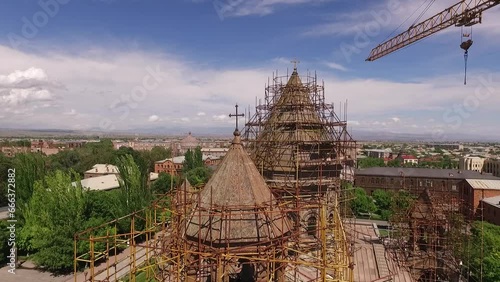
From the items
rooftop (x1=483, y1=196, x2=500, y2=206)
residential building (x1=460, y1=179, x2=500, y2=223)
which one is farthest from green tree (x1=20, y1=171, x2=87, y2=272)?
residential building (x1=460, y1=179, x2=500, y2=223)

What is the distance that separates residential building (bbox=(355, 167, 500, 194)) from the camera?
5981 centimetres

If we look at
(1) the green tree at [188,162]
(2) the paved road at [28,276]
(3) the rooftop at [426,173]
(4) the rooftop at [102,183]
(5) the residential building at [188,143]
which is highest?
(5) the residential building at [188,143]

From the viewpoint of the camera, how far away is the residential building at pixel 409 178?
5981 cm

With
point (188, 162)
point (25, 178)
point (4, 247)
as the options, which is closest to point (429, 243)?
point (4, 247)

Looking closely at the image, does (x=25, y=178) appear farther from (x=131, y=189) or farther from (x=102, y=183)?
(x=102, y=183)

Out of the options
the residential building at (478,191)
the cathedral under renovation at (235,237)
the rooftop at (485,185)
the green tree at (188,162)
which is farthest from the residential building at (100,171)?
the rooftop at (485,185)

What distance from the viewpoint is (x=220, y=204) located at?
1420cm

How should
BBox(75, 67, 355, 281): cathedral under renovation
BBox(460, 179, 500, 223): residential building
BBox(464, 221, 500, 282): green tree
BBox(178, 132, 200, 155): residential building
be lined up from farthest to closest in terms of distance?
1. BBox(178, 132, 200, 155): residential building
2. BBox(460, 179, 500, 223): residential building
3. BBox(464, 221, 500, 282): green tree
4. BBox(75, 67, 355, 281): cathedral under renovation

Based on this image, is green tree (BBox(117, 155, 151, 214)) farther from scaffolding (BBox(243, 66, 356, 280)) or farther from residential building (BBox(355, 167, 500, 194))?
residential building (BBox(355, 167, 500, 194))

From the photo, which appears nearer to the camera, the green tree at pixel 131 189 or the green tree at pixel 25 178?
the green tree at pixel 25 178

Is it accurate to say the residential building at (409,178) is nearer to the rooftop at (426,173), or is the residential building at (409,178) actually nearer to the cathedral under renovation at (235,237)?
the rooftop at (426,173)

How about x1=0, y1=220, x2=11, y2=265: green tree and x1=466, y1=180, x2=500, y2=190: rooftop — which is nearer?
x1=0, y1=220, x2=11, y2=265: green tree

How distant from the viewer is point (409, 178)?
62.4 metres

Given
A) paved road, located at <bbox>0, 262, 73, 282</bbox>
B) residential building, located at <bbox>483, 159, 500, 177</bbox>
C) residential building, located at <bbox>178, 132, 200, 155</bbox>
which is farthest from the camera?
residential building, located at <bbox>483, 159, 500, 177</bbox>
